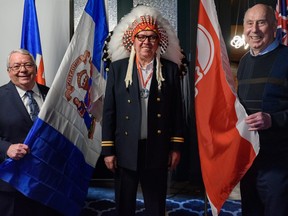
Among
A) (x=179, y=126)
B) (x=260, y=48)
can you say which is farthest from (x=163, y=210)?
(x=260, y=48)

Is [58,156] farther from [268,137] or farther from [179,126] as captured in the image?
[268,137]

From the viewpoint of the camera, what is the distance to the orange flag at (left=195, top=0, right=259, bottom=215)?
176cm

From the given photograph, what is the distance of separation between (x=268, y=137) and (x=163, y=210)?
2.54 feet

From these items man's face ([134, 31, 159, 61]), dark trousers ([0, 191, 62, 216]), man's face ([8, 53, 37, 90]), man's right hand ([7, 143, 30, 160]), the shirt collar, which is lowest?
dark trousers ([0, 191, 62, 216])

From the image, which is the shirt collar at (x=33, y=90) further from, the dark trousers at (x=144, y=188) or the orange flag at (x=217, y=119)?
the orange flag at (x=217, y=119)

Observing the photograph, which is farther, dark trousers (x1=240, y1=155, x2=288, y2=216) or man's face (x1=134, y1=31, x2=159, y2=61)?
man's face (x1=134, y1=31, x2=159, y2=61)

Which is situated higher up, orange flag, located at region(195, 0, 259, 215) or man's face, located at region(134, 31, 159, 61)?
man's face, located at region(134, 31, 159, 61)

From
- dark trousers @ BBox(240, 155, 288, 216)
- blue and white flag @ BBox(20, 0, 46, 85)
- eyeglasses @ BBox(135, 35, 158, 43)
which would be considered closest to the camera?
dark trousers @ BBox(240, 155, 288, 216)

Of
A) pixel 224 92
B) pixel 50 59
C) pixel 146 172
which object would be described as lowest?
pixel 146 172

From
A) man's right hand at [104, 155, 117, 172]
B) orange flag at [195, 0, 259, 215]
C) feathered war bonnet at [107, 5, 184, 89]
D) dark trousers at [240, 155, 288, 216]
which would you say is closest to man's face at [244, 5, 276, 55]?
orange flag at [195, 0, 259, 215]

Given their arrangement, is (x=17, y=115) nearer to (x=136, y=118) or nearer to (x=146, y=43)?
(x=136, y=118)

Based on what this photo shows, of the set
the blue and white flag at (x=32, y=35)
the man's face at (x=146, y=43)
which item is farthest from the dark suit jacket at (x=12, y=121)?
the blue and white flag at (x=32, y=35)

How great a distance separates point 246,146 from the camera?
173 cm

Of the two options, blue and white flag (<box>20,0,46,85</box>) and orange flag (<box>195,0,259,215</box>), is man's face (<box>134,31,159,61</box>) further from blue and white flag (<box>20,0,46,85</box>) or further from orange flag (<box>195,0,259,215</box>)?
blue and white flag (<box>20,0,46,85</box>)
